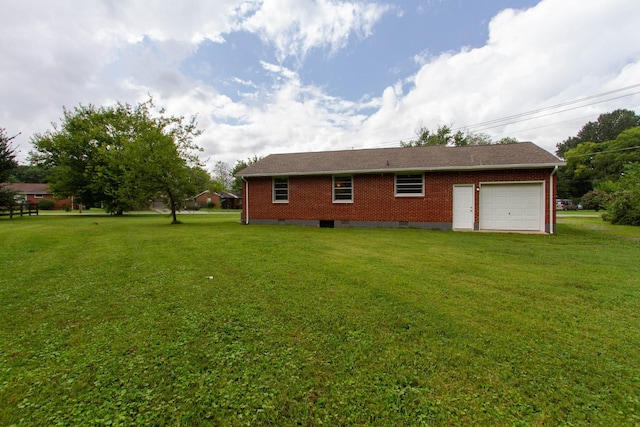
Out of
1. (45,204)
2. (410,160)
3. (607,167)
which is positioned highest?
(607,167)

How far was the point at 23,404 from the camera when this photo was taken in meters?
1.91

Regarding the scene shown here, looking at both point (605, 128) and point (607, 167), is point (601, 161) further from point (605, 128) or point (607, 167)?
point (605, 128)

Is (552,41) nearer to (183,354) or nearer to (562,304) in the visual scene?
(562,304)

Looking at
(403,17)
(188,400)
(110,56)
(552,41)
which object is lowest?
(188,400)

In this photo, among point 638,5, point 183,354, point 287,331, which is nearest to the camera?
point 183,354

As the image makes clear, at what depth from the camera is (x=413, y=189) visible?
12914mm

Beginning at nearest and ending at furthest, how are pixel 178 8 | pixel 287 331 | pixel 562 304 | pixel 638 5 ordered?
pixel 287 331, pixel 562 304, pixel 178 8, pixel 638 5

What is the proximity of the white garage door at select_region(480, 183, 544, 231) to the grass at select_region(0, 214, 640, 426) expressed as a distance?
265 inches

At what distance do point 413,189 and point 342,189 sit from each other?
329cm

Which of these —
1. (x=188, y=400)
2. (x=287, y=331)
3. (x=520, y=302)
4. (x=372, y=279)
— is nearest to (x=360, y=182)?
(x=372, y=279)

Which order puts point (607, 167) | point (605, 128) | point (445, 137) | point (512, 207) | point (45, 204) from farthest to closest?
point (605, 128) → point (607, 167) → point (45, 204) → point (445, 137) → point (512, 207)

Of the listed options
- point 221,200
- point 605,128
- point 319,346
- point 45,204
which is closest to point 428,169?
point 319,346

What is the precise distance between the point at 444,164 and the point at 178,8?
1220 cm

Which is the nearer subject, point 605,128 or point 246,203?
point 246,203
